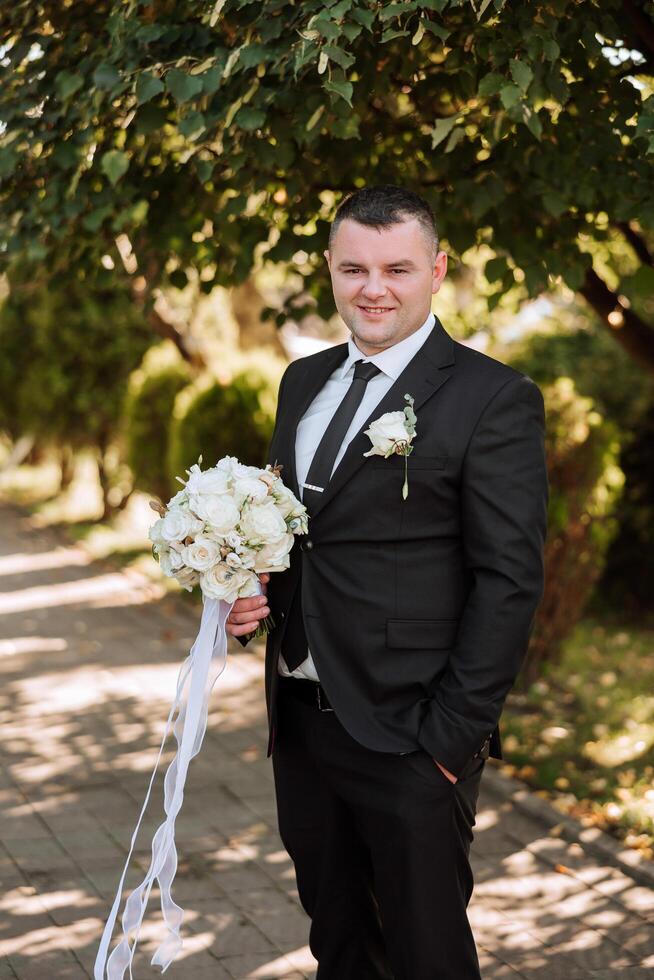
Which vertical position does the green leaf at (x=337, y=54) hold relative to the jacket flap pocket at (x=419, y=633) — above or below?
above

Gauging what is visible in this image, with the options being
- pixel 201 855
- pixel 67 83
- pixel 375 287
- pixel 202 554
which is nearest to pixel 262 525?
pixel 202 554

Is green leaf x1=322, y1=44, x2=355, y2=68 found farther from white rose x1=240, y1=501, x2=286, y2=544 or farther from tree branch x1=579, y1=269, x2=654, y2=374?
tree branch x1=579, y1=269, x2=654, y2=374

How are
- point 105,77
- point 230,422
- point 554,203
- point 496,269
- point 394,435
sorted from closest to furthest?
1. point 394,435
2. point 105,77
3. point 554,203
4. point 496,269
5. point 230,422

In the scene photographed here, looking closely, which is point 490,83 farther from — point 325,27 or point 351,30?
point 325,27

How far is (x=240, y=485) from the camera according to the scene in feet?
9.91

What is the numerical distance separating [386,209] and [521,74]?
3.49 ft

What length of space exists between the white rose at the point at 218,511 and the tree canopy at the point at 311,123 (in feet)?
4.56

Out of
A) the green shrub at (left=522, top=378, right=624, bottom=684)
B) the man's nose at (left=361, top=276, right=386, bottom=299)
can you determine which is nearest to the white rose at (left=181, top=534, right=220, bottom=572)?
the man's nose at (left=361, top=276, right=386, bottom=299)

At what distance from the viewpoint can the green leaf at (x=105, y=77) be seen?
406 cm

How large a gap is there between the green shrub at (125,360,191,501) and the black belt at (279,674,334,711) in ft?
27.9

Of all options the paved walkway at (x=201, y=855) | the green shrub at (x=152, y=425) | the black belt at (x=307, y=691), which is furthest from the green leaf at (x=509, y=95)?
the green shrub at (x=152, y=425)

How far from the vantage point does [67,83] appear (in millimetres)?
4305

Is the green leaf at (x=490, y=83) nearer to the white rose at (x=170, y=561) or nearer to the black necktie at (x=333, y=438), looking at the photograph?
the black necktie at (x=333, y=438)

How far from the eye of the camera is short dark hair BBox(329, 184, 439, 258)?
9.84 feet
